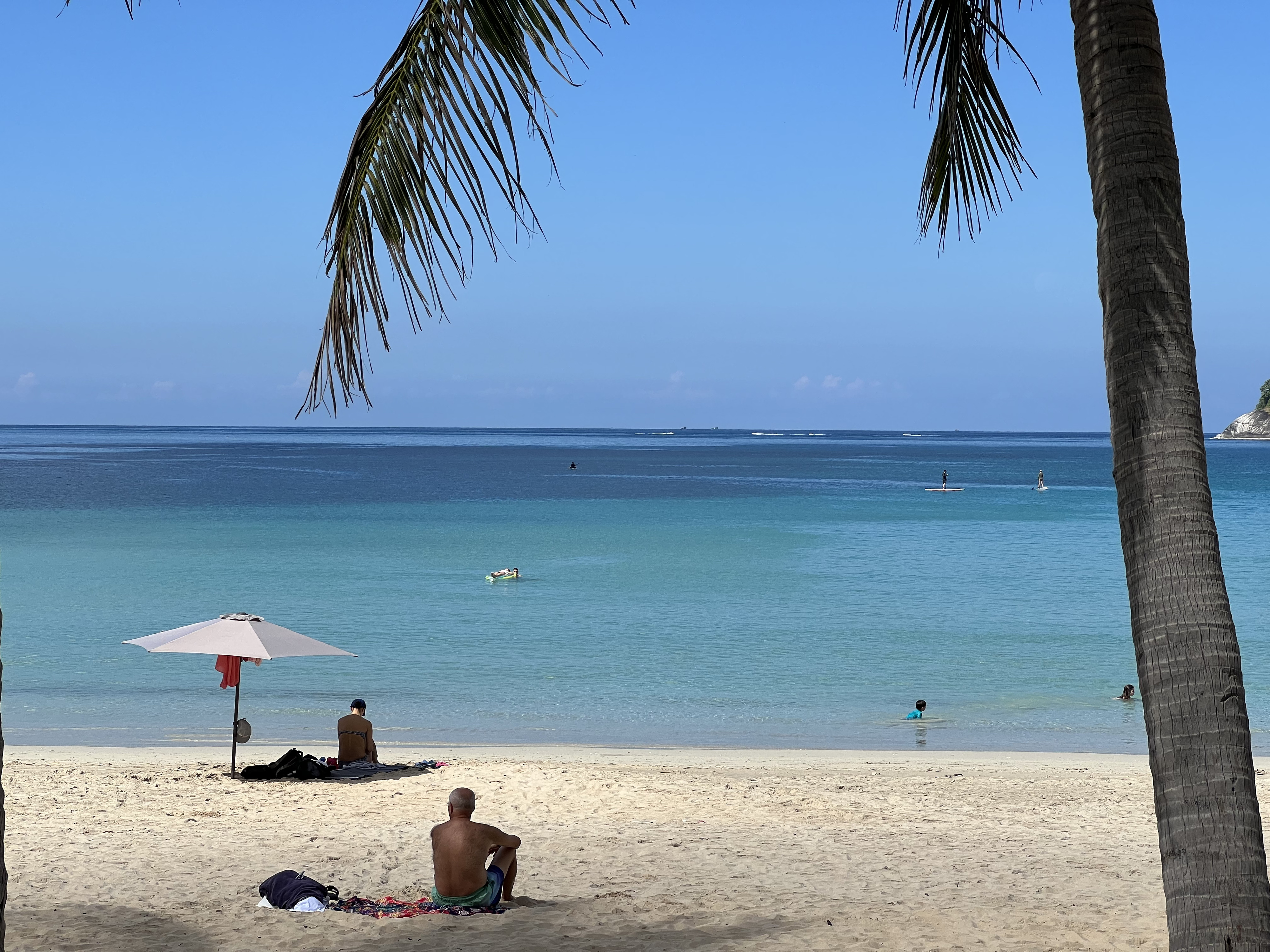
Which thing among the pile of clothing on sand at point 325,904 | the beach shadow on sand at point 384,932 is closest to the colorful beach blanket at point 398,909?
the pile of clothing on sand at point 325,904

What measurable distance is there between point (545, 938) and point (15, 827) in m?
5.74

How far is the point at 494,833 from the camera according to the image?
6965 mm

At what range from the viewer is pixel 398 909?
6727mm

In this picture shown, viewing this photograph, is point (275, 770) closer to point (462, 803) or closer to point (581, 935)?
point (462, 803)

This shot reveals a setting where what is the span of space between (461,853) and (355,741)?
17.1 ft

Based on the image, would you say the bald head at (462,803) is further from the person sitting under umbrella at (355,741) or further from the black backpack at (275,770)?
the black backpack at (275,770)

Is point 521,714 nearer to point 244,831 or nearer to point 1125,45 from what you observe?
point 244,831

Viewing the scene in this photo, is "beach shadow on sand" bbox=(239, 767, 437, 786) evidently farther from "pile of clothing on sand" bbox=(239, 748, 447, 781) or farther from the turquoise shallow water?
the turquoise shallow water

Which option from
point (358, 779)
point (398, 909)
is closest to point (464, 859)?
point (398, 909)

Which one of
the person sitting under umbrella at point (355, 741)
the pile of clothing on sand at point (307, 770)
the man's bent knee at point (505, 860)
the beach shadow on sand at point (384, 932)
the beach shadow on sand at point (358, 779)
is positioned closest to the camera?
the beach shadow on sand at point (384, 932)

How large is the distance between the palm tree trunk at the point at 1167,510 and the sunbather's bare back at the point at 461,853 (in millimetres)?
4701

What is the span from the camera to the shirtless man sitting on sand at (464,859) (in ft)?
22.4

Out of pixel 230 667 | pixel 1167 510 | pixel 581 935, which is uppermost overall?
pixel 1167 510

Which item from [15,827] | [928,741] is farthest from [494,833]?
[928,741]
